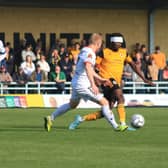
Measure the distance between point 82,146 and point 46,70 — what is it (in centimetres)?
1694

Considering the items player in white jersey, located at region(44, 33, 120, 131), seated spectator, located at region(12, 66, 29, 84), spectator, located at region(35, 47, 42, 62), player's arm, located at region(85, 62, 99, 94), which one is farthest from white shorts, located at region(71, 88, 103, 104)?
spectator, located at region(35, 47, 42, 62)

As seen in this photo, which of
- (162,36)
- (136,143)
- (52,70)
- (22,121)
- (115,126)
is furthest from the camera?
(162,36)

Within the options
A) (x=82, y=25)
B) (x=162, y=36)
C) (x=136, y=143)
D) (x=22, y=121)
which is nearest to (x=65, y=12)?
(x=82, y=25)

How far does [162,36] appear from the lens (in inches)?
1428

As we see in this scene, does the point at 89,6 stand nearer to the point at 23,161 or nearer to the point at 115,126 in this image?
the point at 115,126

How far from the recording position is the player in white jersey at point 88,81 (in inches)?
637

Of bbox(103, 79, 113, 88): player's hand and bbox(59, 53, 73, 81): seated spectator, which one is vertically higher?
bbox(59, 53, 73, 81): seated spectator

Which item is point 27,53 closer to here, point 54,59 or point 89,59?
point 54,59

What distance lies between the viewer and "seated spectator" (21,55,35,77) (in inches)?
1154

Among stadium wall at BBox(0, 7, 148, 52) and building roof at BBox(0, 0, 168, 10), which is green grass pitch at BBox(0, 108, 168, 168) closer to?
stadium wall at BBox(0, 7, 148, 52)

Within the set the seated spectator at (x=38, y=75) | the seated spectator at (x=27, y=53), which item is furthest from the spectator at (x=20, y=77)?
the seated spectator at (x=27, y=53)

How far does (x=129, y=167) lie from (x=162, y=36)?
25961mm

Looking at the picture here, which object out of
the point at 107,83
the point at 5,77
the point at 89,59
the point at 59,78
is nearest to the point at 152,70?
the point at 59,78

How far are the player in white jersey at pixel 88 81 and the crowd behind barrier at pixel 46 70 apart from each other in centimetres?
1247
